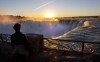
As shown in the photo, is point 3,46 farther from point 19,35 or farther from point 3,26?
point 3,26

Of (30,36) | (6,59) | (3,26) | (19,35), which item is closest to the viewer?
(19,35)

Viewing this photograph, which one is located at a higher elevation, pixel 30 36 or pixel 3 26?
pixel 30 36

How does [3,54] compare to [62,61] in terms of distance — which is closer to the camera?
[62,61]

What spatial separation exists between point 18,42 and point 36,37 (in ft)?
7.01

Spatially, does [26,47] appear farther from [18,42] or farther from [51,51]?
[51,51]

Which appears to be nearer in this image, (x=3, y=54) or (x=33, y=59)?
(x=33, y=59)

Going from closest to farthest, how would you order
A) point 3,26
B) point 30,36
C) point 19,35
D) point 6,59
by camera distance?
point 19,35, point 30,36, point 6,59, point 3,26

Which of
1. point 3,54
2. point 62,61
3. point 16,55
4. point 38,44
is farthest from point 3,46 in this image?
point 62,61

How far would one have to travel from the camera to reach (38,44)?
9.19 meters

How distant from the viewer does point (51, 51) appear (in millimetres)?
9844

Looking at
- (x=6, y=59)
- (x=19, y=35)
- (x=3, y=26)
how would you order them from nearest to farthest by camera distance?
(x=19, y=35) < (x=6, y=59) < (x=3, y=26)

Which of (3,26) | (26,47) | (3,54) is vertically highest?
(26,47)

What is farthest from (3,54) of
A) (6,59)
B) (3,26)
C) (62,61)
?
(3,26)

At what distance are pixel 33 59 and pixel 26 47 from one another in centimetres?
198
